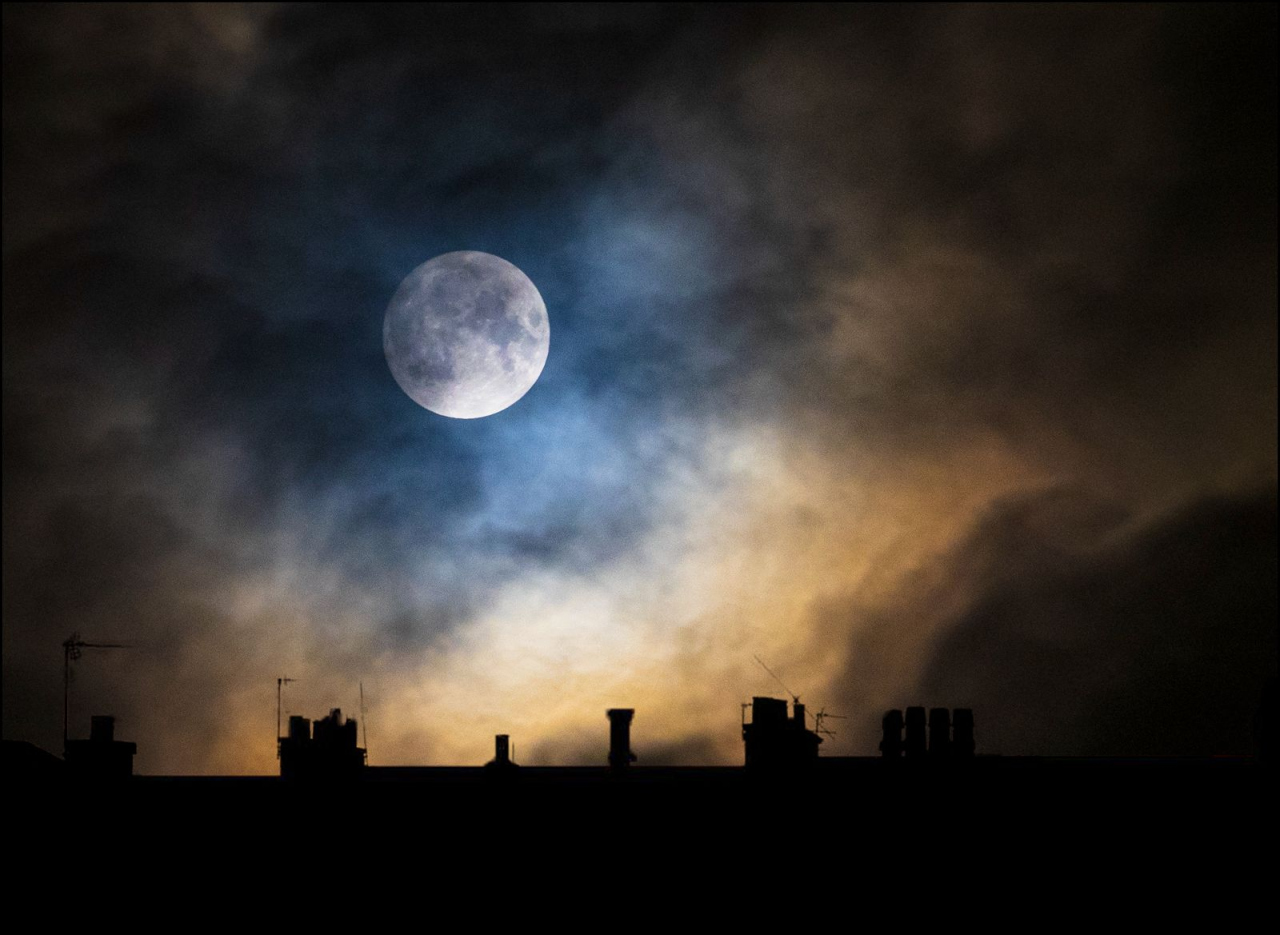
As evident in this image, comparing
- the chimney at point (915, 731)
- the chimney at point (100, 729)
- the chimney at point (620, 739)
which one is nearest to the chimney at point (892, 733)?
the chimney at point (915, 731)

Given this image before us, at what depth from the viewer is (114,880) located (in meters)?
34.2

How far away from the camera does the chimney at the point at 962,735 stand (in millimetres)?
35812

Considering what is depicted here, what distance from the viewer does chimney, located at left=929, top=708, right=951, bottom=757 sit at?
117ft

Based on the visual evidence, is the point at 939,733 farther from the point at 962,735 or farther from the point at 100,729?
the point at 100,729

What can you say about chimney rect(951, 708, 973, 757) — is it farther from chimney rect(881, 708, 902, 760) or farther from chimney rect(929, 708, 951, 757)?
chimney rect(881, 708, 902, 760)

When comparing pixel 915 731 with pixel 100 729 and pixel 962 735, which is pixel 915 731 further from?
pixel 100 729

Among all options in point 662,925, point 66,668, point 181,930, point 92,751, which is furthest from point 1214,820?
point 66,668

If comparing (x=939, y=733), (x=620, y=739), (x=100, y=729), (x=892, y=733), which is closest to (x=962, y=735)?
(x=939, y=733)

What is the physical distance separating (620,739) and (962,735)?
8228 mm

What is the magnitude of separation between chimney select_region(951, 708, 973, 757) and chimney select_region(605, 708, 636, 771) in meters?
7.75

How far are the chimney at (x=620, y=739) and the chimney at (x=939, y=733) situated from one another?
7.17 m

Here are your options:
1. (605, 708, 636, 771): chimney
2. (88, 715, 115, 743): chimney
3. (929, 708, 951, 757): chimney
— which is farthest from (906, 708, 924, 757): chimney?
(88, 715, 115, 743): chimney

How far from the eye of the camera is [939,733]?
1411 inches

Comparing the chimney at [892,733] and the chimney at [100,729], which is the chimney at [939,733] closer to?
the chimney at [892,733]
